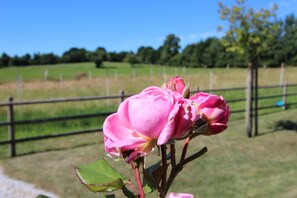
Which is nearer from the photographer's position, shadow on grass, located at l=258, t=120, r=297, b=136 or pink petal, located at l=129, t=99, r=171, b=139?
pink petal, located at l=129, t=99, r=171, b=139

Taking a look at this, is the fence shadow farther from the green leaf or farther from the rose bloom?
the rose bloom

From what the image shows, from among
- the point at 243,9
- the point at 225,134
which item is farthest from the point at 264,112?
the point at 243,9

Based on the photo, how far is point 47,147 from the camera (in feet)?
24.7

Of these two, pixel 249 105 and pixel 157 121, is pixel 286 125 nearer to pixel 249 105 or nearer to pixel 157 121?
pixel 249 105

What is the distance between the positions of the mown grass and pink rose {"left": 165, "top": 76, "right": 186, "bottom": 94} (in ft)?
11.5

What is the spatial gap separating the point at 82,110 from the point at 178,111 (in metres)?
10.2

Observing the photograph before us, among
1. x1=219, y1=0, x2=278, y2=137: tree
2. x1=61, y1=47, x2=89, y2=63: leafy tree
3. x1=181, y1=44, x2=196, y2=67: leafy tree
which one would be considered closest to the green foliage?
x1=219, y1=0, x2=278, y2=137: tree

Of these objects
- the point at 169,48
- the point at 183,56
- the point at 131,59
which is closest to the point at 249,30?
the point at 131,59

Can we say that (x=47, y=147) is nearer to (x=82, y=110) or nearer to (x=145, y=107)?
(x=82, y=110)

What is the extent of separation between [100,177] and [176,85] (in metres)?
0.22

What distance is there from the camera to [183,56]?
61.3 metres

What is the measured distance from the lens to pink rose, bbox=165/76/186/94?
635 mm

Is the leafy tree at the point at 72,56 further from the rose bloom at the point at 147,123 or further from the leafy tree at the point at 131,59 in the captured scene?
the rose bloom at the point at 147,123

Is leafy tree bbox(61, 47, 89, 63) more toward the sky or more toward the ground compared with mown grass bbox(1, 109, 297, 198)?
more toward the sky
